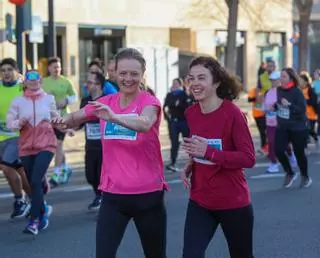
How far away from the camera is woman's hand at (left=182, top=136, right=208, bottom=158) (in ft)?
16.0

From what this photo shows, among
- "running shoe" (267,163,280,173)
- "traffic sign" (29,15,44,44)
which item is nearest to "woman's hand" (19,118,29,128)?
"running shoe" (267,163,280,173)

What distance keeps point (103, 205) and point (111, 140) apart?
0.42 m

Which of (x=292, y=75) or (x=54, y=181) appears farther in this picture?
(x=54, y=181)

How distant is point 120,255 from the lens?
7.22 meters

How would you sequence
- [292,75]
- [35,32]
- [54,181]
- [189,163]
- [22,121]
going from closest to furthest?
[189,163], [22,121], [292,75], [54,181], [35,32]

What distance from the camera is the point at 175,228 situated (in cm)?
836

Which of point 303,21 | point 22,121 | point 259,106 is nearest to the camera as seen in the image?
point 22,121

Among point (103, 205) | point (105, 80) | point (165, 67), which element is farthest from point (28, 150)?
point (165, 67)

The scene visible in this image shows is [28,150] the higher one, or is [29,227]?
[28,150]

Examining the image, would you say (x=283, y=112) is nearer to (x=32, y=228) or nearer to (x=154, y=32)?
(x=32, y=228)

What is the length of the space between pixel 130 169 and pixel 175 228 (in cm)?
340

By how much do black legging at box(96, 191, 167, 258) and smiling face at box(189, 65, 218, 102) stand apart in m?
0.69

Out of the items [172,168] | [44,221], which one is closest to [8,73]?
[44,221]

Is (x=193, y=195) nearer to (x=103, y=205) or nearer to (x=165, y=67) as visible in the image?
(x=103, y=205)
